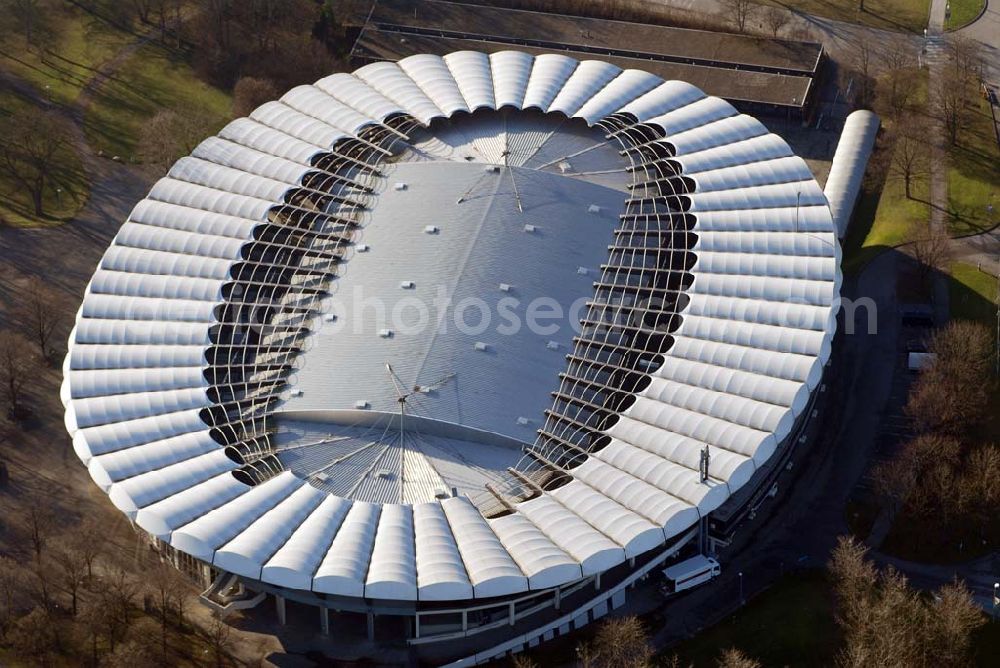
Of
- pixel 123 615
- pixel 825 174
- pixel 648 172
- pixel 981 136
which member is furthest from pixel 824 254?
pixel 123 615

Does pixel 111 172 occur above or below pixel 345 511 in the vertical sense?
above

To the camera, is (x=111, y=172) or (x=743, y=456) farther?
(x=111, y=172)

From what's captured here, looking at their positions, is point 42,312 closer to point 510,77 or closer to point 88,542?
point 88,542

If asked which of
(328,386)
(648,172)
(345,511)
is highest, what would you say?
(648,172)

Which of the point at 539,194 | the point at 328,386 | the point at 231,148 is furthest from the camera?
the point at 231,148

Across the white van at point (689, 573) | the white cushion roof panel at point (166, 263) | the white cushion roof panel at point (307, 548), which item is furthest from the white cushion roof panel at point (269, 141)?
the white van at point (689, 573)

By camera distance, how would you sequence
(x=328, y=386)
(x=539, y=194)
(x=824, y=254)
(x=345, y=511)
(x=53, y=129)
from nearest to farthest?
1. (x=345, y=511)
2. (x=328, y=386)
3. (x=824, y=254)
4. (x=539, y=194)
5. (x=53, y=129)

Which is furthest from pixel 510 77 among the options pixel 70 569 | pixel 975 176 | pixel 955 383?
pixel 70 569

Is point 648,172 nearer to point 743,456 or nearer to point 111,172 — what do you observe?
point 743,456
